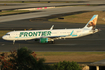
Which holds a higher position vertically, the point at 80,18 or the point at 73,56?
the point at 80,18

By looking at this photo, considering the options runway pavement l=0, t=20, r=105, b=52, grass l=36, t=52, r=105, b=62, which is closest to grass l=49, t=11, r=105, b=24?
runway pavement l=0, t=20, r=105, b=52

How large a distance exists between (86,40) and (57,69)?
117ft

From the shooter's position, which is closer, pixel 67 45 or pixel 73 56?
pixel 73 56

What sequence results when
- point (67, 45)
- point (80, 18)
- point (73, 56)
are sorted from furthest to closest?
point (80, 18) → point (67, 45) → point (73, 56)

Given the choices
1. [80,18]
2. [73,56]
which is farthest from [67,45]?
[80,18]

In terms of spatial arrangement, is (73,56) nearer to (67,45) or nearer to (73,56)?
(73,56)

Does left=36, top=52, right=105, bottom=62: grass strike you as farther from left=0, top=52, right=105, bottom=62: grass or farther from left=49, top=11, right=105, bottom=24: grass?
left=49, top=11, right=105, bottom=24: grass

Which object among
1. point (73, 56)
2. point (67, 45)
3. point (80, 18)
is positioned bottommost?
point (73, 56)

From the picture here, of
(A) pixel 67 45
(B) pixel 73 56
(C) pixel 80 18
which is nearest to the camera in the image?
(B) pixel 73 56

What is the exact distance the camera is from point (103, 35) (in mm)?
65938

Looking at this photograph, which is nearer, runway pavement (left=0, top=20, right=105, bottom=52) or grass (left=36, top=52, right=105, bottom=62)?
grass (left=36, top=52, right=105, bottom=62)

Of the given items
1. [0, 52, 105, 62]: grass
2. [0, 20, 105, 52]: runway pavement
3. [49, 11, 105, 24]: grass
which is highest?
[49, 11, 105, 24]: grass

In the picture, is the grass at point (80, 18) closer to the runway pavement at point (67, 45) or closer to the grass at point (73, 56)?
the runway pavement at point (67, 45)

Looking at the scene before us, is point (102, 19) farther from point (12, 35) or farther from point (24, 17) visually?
point (12, 35)
